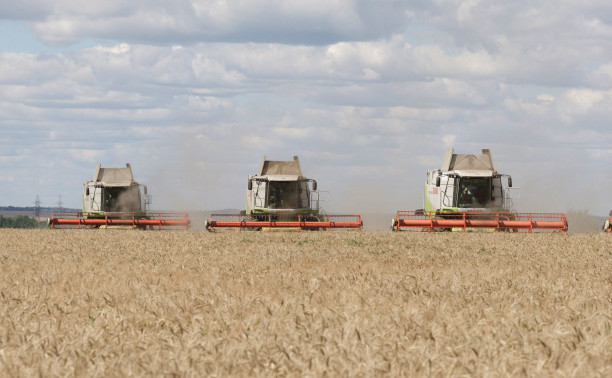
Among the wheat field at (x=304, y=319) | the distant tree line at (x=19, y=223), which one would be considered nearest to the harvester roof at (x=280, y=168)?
Result: the wheat field at (x=304, y=319)

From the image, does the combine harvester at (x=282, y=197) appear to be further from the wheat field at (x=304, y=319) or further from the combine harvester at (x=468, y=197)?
the wheat field at (x=304, y=319)

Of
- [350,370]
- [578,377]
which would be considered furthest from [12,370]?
[578,377]

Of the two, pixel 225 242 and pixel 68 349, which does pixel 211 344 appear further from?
pixel 225 242

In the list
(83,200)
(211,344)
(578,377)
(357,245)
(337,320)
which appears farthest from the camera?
(83,200)

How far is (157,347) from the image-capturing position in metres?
6.11

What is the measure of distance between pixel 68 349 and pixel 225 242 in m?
17.7

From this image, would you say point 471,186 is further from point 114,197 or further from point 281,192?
point 114,197

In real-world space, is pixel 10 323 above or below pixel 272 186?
below

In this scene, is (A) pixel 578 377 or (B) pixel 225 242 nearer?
(A) pixel 578 377

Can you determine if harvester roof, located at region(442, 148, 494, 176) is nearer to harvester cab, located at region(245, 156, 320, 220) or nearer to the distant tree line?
harvester cab, located at region(245, 156, 320, 220)

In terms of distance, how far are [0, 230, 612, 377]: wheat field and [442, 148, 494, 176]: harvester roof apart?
58.7ft

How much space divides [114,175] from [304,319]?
108ft

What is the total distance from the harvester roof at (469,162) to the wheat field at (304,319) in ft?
58.7

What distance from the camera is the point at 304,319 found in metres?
7.46
